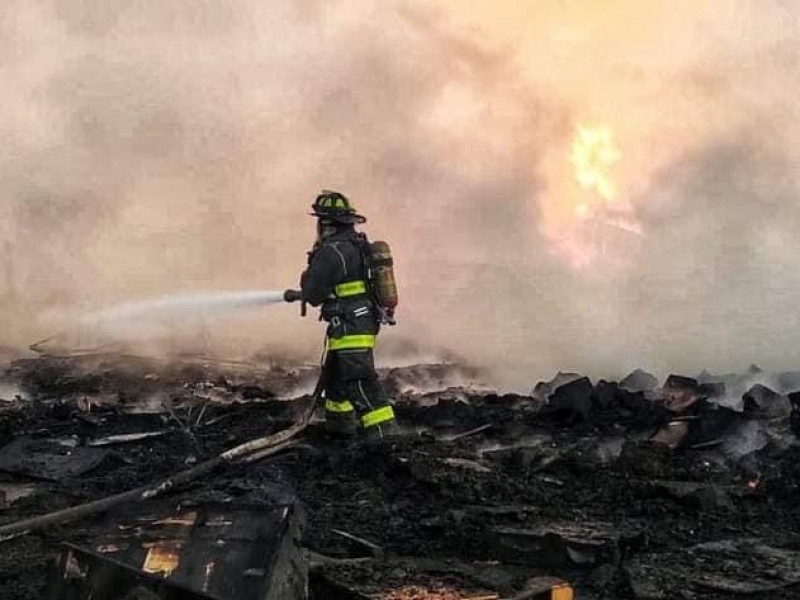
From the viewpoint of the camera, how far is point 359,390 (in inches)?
271

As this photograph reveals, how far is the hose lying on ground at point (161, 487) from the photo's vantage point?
16.1 ft

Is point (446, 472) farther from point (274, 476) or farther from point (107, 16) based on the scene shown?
point (107, 16)

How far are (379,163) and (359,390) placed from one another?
7.83 m

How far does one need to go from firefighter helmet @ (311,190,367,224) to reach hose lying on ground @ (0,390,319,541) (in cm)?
125

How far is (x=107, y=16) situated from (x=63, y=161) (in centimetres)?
225

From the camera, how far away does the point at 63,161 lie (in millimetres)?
13602

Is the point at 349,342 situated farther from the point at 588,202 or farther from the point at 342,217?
the point at 588,202

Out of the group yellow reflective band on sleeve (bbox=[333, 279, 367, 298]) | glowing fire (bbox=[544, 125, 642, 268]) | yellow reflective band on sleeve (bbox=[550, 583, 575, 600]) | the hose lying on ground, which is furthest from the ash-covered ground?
glowing fire (bbox=[544, 125, 642, 268])

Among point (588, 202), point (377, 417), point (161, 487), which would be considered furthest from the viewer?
point (588, 202)

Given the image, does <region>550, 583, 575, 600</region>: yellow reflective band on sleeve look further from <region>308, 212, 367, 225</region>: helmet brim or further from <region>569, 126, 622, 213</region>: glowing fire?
<region>569, 126, 622, 213</region>: glowing fire

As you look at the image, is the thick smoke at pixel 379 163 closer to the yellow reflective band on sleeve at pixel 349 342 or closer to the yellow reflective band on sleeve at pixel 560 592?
the yellow reflective band on sleeve at pixel 349 342

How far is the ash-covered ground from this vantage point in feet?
14.8

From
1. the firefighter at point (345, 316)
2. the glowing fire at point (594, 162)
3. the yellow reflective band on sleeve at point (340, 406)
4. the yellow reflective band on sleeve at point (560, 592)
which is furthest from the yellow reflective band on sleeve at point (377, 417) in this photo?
the glowing fire at point (594, 162)

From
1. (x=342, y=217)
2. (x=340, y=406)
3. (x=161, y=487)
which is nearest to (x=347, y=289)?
(x=342, y=217)
